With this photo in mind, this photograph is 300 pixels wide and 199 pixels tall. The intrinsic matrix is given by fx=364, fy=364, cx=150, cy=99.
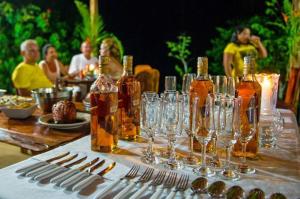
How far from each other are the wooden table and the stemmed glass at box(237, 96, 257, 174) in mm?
652

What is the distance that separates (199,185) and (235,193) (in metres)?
0.10

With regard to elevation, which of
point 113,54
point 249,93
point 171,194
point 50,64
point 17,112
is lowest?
point 171,194

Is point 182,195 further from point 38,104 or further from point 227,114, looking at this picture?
point 38,104

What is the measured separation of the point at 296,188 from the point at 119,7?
5274 millimetres

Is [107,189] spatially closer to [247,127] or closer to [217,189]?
[217,189]

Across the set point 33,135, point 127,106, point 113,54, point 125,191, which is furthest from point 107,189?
point 113,54

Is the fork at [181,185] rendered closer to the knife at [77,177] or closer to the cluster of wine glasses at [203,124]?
the cluster of wine glasses at [203,124]

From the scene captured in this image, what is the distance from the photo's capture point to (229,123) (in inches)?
41.3

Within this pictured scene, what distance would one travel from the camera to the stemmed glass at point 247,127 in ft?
3.56

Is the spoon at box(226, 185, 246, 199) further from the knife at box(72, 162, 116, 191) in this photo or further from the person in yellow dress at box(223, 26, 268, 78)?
the person in yellow dress at box(223, 26, 268, 78)

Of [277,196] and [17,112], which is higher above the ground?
[17,112]

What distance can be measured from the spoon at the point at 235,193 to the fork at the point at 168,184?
15 centimetres

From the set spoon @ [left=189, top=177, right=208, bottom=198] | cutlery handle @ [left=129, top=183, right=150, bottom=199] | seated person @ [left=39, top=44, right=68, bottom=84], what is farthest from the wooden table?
seated person @ [left=39, top=44, right=68, bottom=84]

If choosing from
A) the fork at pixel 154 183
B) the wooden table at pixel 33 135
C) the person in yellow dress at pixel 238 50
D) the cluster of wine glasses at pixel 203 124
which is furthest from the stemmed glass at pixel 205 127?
the person in yellow dress at pixel 238 50
